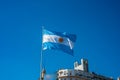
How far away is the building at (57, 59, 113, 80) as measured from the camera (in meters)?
138

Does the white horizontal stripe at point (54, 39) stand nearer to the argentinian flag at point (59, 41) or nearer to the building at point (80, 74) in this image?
the argentinian flag at point (59, 41)

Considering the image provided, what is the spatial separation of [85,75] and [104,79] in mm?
13457

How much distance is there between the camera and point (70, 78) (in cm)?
13738

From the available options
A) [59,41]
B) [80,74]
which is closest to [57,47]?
[59,41]

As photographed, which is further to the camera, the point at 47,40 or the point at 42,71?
the point at 47,40

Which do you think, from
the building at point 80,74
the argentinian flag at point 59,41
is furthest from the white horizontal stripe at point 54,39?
the building at point 80,74

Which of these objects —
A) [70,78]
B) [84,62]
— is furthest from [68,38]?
[84,62]

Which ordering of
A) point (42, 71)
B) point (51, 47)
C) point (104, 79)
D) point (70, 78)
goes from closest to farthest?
point (42, 71), point (51, 47), point (70, 78), point (104, 79)

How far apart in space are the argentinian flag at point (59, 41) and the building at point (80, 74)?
8800 centimetres

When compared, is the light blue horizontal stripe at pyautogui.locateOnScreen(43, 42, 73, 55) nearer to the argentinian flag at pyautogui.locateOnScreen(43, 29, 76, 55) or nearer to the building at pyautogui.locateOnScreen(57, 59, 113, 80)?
the argentinian flag at pyautogui.locateOnScreen(43, 29, 76, 55)

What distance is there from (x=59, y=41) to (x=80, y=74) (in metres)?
92.9

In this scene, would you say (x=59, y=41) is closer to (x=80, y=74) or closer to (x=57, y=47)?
(x=57, y=47)

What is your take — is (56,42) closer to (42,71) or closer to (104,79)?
(42,71)

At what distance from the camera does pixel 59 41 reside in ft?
163
